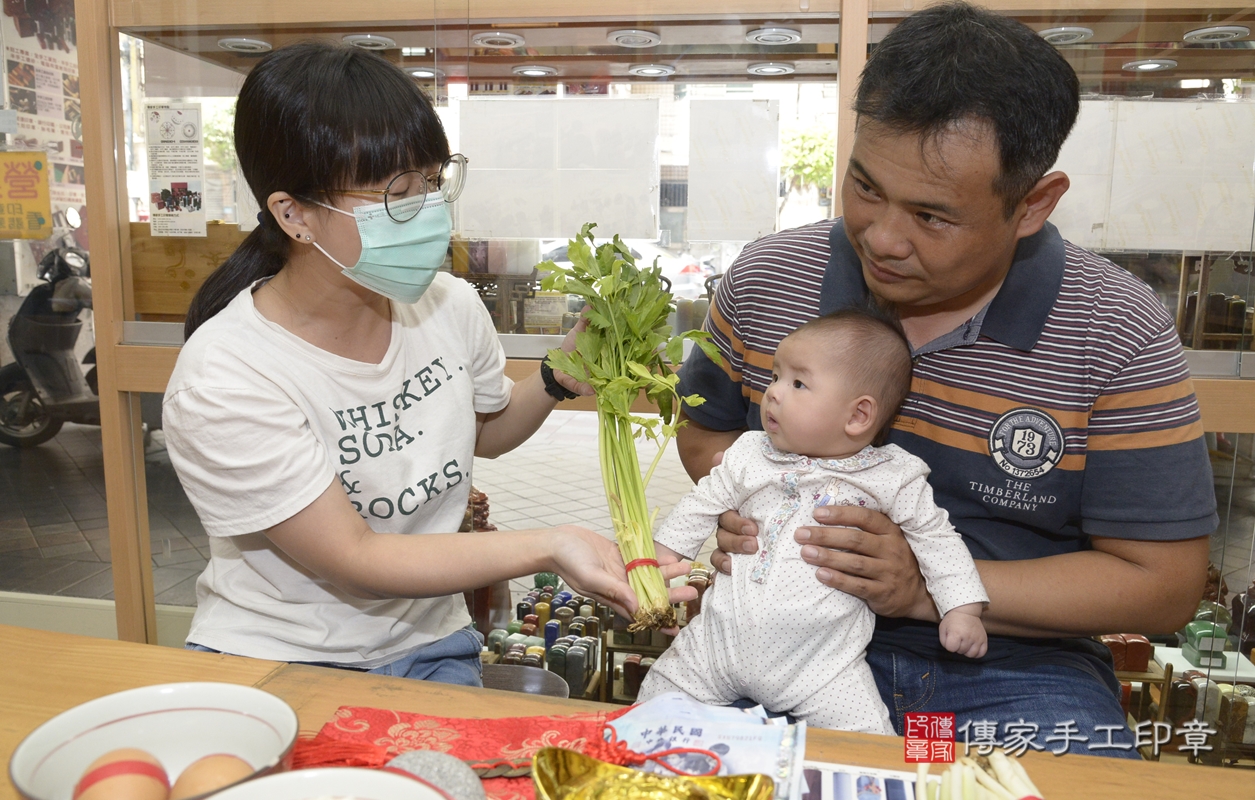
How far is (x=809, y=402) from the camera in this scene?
62.0 inches

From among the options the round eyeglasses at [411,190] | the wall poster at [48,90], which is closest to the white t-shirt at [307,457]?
the round eyeglasses at [411,190]

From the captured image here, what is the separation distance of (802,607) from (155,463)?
10.7 ft

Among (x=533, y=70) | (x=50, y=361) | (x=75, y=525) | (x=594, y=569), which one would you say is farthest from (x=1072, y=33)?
(x=75, y=525)

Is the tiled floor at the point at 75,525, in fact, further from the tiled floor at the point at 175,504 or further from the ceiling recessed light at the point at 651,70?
the ceiling recessed light at the point at 651,70

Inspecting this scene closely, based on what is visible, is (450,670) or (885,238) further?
(450,670)

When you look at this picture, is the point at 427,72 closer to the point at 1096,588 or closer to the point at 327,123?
the point at 327,123

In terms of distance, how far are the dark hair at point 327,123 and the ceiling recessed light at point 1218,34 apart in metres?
2.64

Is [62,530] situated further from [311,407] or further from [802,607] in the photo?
[802,607]

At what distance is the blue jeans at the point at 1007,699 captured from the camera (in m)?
1.52

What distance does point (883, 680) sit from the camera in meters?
1.70

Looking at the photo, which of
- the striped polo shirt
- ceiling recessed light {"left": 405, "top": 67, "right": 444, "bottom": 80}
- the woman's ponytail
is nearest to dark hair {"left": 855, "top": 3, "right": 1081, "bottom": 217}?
the striped polo shirt

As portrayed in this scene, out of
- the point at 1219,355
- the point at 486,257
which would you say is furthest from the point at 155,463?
the point at 1219,355

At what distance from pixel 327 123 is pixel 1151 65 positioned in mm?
2727

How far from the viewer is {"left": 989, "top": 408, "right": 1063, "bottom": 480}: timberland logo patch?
5.23ft
